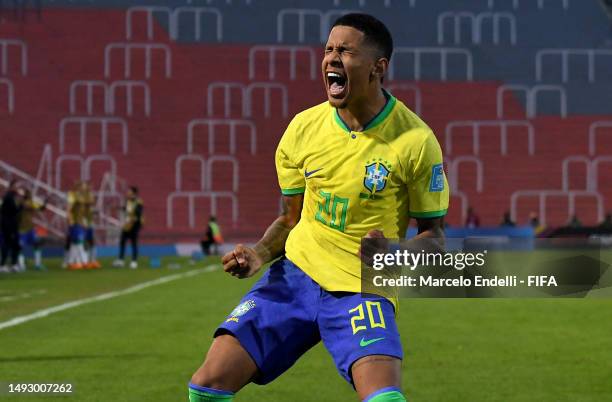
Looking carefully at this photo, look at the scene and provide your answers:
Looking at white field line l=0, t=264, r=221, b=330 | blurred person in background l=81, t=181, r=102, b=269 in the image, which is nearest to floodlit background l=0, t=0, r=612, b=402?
blurred person in background l=81, t=181, r=102, b=269

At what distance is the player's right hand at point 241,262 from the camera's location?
491 centimetres

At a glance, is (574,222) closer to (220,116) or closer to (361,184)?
(220,116)

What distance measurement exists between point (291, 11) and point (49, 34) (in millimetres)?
9545

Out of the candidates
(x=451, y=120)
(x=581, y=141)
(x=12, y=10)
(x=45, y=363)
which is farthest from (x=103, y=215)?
(x=45, y=363)

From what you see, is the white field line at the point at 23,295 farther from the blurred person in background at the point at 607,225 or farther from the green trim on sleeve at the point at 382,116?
the blurred person in background at the point at 607,225

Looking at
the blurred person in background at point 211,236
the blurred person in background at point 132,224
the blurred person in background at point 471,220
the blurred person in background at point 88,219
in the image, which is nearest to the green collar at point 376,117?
the blurred person in background at point 88,219

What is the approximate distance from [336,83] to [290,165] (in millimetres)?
538

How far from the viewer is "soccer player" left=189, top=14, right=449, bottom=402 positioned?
482 centimetres

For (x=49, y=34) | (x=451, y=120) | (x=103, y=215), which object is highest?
(x=49, y=34)

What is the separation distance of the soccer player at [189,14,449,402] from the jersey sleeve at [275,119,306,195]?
0.04 meters

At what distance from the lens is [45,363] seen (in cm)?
1004

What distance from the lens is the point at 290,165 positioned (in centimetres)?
523

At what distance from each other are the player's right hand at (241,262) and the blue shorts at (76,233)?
2279 centimetres

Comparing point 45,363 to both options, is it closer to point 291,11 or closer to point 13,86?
point 13,86
